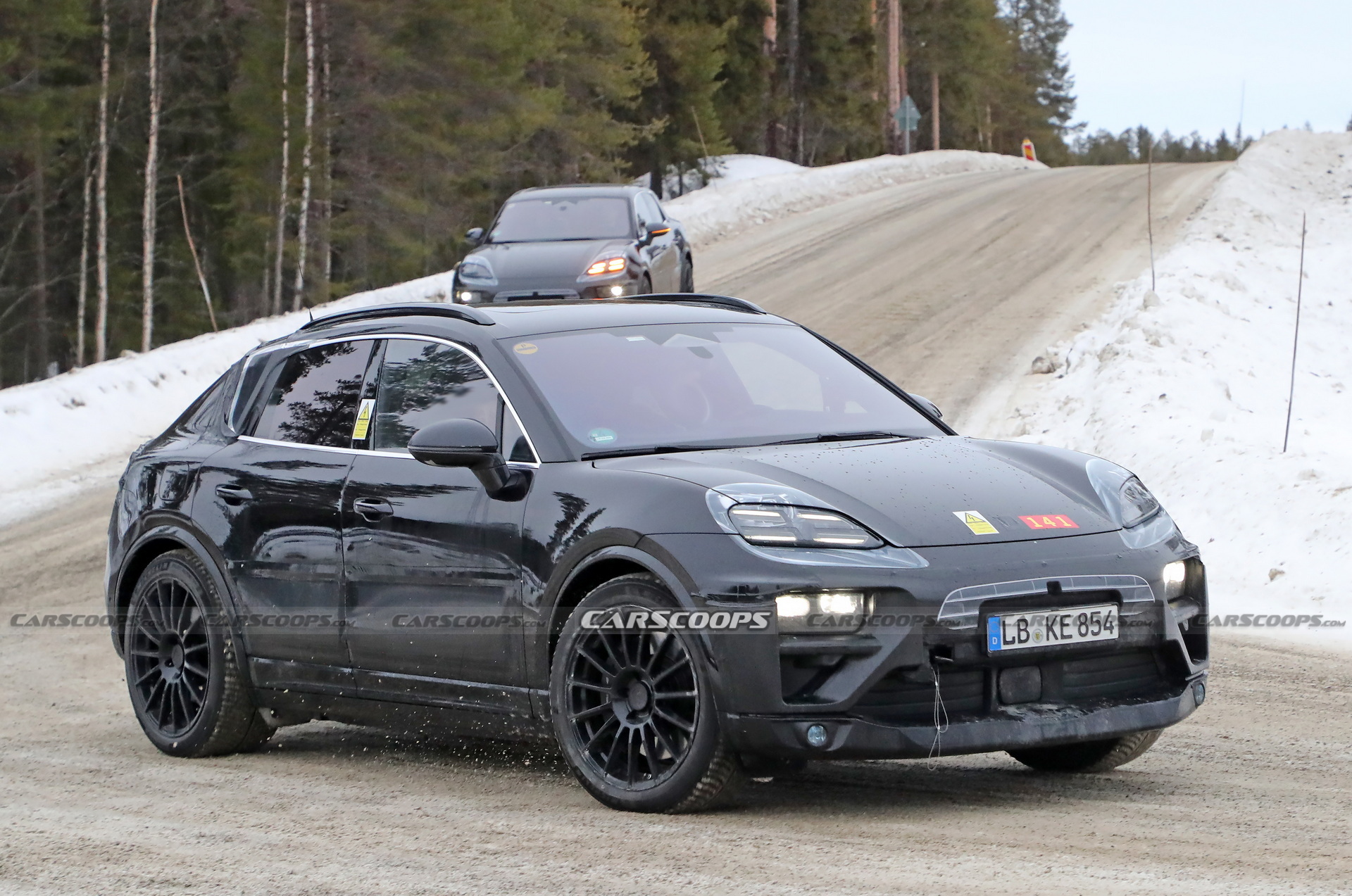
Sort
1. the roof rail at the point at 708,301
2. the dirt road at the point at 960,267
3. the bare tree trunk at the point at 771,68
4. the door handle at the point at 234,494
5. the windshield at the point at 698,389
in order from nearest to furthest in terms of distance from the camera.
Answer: the windshield at the point at 698,389 → the door handle at the point at 234,494 → the roof rail at the point at 708,301 → the dirt road at the point at 960,267 → the bare tree trunk at the point at 771,68

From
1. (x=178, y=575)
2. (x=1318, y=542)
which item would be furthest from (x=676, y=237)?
(x=178, y=575)

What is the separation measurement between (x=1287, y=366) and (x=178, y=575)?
1189 cm

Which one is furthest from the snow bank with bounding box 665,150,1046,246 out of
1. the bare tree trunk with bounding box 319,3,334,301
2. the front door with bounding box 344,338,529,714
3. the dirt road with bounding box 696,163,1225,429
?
the front door with bounding box 344,338,529,714

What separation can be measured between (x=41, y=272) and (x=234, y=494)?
4294 centimetres

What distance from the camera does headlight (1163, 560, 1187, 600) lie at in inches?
203

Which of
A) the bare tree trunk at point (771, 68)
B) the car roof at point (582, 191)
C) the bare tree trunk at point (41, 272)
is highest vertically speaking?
the bare tree trunk at point (771, 68)

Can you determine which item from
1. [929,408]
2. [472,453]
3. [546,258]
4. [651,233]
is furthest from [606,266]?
[472,453]

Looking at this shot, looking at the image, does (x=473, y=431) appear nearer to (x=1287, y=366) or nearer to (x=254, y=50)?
(x=1287, y=366)

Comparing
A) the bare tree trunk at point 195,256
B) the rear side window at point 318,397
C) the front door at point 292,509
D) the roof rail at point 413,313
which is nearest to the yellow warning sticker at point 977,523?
the roof rail at point 413,313

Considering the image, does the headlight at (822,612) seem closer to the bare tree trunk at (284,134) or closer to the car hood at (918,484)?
the car hood at (918,484)

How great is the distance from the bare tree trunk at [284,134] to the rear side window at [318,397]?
103 ft

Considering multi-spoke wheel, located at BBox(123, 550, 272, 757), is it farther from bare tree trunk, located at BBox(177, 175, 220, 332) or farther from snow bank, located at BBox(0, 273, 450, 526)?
bare tree trunk, located at BBox(177, 175, 220, 332)

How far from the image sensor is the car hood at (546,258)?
17.0 m

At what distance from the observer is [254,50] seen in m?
38.2
